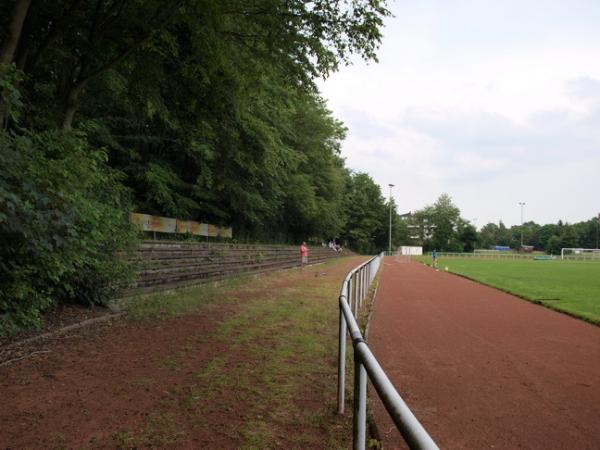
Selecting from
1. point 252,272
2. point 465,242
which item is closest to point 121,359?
point 252,272

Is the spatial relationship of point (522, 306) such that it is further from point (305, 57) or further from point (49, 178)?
point (49, 178)

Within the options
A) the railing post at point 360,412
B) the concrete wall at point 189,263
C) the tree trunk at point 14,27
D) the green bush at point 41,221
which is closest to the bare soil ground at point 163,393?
the green bush at point 41,221

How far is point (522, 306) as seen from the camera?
12289 mm

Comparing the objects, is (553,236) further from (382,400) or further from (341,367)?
(382,400)

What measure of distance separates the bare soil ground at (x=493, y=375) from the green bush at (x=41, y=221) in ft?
13.6

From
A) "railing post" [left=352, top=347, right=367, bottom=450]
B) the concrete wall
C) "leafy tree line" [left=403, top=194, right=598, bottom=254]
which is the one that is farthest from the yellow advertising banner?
"leafy tree line" [left=403, top=194, right=598, bottom=254]

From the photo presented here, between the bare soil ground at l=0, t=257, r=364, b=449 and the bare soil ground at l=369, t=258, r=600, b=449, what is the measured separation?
2.83ft

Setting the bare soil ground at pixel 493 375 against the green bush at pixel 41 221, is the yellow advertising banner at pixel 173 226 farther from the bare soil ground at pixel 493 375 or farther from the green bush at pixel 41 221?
the bare soil ground at pixel 493 375

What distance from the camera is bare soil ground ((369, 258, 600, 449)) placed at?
399 centimetres

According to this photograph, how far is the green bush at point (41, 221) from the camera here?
504 cm

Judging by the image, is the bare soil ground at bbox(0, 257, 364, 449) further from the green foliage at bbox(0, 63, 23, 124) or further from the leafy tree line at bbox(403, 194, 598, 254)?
the leafy tree line at bbox(403, 194, 598, 254)

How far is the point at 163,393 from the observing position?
4.47 m

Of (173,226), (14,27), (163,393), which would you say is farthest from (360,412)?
(173,226)

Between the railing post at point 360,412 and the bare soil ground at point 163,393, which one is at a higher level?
the railing post at point 360,412
